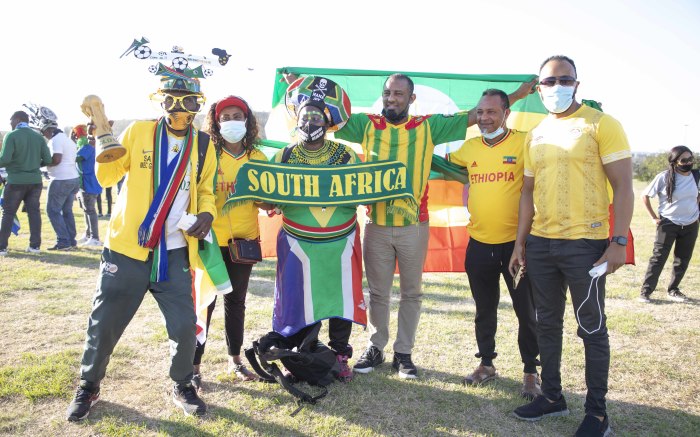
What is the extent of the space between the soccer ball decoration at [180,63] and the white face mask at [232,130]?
1.77 ft

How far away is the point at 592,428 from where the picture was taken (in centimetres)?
338

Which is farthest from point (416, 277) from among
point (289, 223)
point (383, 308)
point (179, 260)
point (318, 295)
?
point (179, 260)

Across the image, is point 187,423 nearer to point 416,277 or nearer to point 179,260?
point 179,260

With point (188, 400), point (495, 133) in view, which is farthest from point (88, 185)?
point (495, 133)

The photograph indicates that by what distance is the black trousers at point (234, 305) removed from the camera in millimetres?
4090

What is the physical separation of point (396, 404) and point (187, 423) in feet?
Result: 5.10

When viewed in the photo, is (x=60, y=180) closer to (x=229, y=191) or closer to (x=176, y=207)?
(x=229, y=191)

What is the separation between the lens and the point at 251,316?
6.07 m

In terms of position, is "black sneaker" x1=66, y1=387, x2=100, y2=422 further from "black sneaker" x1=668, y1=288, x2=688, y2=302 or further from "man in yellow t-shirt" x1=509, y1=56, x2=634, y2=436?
"black sneaker" x1=668, y1=288, x2=688, y2=302

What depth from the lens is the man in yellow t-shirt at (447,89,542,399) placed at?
13.1ft

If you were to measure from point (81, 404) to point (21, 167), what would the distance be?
6832 millimetres

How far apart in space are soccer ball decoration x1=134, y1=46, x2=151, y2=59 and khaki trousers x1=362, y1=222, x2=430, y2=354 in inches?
87.2

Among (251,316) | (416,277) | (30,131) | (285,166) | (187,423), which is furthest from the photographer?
(30,131)

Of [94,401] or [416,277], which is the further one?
[416,277]
